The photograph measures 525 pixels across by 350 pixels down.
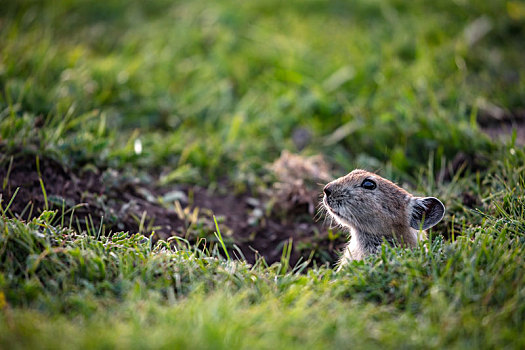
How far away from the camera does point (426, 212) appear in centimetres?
385

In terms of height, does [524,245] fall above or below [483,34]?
below

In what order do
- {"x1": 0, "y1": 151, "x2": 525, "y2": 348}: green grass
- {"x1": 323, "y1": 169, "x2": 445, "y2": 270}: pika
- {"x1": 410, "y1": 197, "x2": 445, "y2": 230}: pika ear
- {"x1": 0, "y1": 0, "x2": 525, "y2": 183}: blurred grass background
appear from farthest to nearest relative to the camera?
1. {"x1": 0, "y1": 0, "x2": 525, "y2": 183}: blurred grass background
2. {"x1": 323, "y1": 169, "x2": 445, "y2": 270}: pika
3. {"x1": 410, "y1": 197, "x2": 445, "y2": 230}: pika ear
4. {"x1": 0, "y1": 151, "x2": 525, "y2": 348}: green grass

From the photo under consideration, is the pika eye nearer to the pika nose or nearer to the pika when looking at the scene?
the pika

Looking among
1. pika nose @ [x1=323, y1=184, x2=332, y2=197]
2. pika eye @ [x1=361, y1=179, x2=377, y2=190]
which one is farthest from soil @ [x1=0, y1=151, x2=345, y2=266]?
pika eye @ [x1=361, y1=179, x2=377, y2=190]

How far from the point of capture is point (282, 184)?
5012 millimetres

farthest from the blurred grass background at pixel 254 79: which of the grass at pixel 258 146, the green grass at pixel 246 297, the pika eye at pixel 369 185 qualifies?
the green grass at pixel 246 297

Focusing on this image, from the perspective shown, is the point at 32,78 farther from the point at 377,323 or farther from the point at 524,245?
the point at 524,245

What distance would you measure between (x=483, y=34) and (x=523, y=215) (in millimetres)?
4616

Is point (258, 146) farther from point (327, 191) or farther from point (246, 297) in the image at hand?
point (246, 297)

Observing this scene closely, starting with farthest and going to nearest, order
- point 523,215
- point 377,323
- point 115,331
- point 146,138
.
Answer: point 146,138, point 523,215, point 377,323, point 115,331

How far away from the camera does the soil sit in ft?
13.2

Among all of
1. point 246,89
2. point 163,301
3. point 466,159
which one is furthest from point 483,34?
point 163,301

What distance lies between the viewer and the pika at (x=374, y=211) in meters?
3.92

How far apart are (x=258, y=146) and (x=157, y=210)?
5.53 feet
